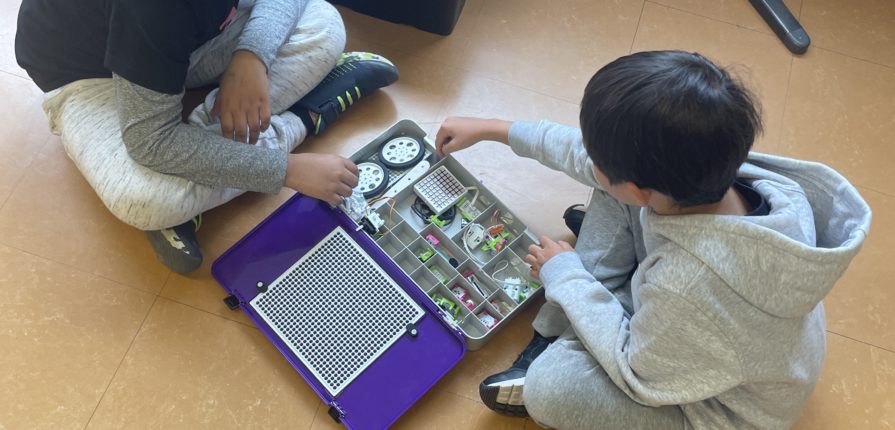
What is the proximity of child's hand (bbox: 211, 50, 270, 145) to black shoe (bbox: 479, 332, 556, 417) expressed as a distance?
51 centimetres

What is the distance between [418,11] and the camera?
1.24 metres

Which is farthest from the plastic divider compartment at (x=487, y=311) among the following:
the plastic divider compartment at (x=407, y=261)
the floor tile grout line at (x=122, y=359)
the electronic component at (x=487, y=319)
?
the floor tile grout line at (x=122, y=359)

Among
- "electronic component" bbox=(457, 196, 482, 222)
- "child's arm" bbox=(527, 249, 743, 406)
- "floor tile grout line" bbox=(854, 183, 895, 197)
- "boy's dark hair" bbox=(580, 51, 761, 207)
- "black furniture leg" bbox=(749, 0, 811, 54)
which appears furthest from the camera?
"black furniture leg" bbox=(749, 0, 811, 54)

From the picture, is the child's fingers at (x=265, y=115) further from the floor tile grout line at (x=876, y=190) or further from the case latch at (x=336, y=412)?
the floor tile grout line at (x=876, y=190)

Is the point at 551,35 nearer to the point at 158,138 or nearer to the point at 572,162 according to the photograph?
the point at 572,162

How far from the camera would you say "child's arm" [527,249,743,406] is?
74 centimetres

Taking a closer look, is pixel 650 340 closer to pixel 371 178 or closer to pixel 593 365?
pixel 593 365

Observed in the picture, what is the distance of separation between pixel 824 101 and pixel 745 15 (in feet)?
0.76

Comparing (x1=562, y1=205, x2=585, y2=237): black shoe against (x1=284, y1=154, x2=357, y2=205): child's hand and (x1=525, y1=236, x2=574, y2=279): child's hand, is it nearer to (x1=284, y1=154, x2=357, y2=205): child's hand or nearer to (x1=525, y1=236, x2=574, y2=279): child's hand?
(x1=525, y1=236, x2=574, y2=279): child's hand

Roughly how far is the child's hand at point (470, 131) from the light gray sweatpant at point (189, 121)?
10.2 inches

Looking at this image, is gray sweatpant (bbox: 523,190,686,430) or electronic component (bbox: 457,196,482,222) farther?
electronic component (bbox: 457,196,482,222)

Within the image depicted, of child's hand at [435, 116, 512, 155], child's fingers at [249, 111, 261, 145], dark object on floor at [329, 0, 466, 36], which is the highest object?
dark object on floor at [329, 0, 466, 36]

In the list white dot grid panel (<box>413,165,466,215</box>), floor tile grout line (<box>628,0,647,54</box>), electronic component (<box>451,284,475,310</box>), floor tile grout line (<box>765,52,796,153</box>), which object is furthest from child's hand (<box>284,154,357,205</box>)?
floor tile grout line (<box>765,52,796,153</box>)

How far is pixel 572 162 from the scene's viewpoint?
972 mm
